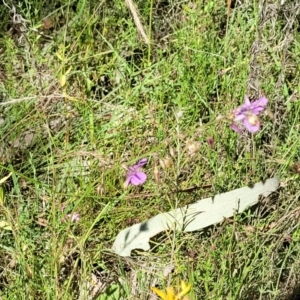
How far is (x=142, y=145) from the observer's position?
89.5 inches

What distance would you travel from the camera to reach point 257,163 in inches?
84.1

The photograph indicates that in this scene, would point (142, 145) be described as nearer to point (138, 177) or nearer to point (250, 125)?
point (138, 177)

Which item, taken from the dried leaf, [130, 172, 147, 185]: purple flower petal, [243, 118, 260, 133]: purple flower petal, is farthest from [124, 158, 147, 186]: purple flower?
[243, 118, 260, 133]: purple flower petal

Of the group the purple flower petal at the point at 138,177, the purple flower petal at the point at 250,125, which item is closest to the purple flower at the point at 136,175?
the purple flower petal at the point at 138,177

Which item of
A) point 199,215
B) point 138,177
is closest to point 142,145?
point 138,177

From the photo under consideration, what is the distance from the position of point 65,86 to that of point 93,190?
17.1 inches

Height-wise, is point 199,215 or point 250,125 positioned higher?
point 250,125

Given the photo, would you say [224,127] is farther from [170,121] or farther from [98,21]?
[98,21]

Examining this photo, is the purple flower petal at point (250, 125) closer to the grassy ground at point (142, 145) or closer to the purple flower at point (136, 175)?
the grassy ground at point (142, 145)

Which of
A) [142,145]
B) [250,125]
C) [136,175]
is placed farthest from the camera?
[142,145]

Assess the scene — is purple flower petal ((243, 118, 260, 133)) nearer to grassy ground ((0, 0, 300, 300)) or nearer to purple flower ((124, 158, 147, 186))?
grassy ground ((0, 0, 300, 300))

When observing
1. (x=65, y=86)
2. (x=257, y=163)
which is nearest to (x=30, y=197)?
(x=65, y=86)

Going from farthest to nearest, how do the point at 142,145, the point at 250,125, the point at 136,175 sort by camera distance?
1. the point at 142,145
2. the point at 136,175
3. the point at 250,125

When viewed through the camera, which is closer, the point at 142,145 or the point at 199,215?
the point at 199,215
